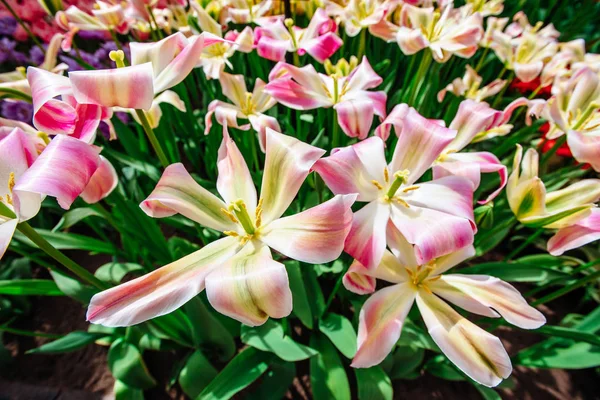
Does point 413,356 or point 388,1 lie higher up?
point 388,1

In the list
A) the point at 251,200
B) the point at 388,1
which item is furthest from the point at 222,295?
the point at 388,1

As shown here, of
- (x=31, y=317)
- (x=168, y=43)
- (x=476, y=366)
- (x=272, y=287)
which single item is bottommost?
(x=31, y=317)

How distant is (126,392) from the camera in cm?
86

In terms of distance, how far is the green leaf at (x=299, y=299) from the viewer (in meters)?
0.80

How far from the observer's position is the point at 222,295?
1.38 ft

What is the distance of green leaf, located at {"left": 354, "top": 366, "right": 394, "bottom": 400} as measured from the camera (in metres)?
0.77

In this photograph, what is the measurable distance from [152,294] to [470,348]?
1.34 ft

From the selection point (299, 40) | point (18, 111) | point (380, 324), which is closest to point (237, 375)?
point (380, 324)

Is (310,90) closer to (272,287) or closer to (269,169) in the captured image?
(269,169)

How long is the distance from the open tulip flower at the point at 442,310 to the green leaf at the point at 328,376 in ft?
1.00

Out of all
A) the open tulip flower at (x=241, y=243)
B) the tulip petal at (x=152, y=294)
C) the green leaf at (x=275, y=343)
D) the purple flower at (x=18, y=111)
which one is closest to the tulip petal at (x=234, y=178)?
the open tulip flower at (x=241, y=243)

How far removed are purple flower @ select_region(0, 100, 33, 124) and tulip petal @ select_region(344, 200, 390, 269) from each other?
1.27 m

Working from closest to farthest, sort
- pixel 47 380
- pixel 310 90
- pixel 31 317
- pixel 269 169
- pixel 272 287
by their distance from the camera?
pixel 272 287 < pixel 269 169 < pixel 310 90 < pixel 47 380 < pixel 31 317

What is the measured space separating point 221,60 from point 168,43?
1.26 feet
